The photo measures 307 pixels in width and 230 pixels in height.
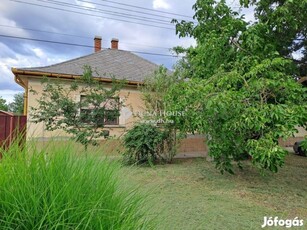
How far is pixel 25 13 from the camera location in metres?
14.3

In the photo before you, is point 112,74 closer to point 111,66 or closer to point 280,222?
point 111,66

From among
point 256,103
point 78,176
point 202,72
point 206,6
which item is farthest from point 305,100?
point 78,176

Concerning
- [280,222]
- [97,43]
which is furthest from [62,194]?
[97,43]

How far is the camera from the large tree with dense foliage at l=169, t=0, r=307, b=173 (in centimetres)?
509

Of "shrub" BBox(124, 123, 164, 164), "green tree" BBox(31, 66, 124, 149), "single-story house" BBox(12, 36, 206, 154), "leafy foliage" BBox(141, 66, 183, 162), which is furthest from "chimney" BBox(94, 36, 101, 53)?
"shrub" BBox(124, 123, 164, 164)

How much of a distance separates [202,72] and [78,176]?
6.28 metres

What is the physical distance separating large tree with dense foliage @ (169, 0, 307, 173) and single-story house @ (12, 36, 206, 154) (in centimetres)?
443

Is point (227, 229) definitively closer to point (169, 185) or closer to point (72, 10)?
point (169, 185)

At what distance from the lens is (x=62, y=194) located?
78.1 inches

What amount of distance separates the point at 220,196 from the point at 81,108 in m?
5.63

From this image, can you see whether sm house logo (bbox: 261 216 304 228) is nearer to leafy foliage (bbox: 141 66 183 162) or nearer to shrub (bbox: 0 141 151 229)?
shrub (bbox: 0 141 151 229)

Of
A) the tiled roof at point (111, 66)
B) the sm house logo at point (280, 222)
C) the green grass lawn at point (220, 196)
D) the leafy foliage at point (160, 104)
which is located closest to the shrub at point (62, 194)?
the green grass lawn at point (220, 196)

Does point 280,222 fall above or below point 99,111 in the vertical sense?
below

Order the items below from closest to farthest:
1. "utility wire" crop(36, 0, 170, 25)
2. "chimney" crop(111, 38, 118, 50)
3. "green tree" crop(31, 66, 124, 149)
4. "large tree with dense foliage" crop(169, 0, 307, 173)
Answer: "large tree with dense foliage" crop(169, 0, 307, 173)
"green tree" crop(31, 66, 124, 149)
"utility wire" crop(36, 0, 170, 25)
"chimney" crop(111, 38, 118, 50)
